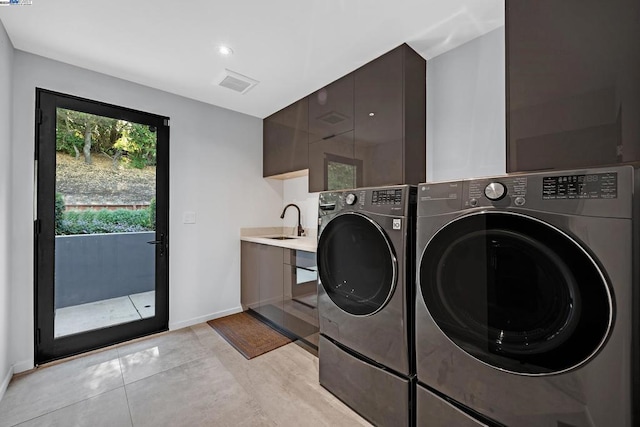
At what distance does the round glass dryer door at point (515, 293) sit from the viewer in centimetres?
91

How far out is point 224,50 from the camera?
2.03 m

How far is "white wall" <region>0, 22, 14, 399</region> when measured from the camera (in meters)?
1.78

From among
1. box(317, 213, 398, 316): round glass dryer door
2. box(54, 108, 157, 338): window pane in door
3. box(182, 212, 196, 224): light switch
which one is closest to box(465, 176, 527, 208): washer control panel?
box(317, 213, 398, 316): round glass dryer door

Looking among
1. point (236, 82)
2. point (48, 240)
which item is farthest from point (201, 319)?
point (236, 82)

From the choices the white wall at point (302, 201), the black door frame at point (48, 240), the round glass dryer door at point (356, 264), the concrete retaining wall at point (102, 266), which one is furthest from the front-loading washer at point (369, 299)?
the black door frame at point (48, 240)

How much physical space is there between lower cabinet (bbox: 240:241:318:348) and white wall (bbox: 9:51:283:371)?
28cm

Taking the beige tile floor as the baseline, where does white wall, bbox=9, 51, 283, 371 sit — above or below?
above

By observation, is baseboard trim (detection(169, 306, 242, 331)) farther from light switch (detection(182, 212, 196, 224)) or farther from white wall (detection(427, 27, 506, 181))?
white wall (detection(427, 27, 506, 181))

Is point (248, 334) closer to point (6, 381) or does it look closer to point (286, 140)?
point (6, 381)

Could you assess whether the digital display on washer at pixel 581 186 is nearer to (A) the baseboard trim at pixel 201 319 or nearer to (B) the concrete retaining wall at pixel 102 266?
(B) the concrete retaining wall at pixel 102 266

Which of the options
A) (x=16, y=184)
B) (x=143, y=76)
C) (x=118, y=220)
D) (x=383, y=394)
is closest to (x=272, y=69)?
(x=143, y=76)

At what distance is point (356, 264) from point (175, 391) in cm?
152

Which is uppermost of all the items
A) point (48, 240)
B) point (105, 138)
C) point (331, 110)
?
point (331, 110)

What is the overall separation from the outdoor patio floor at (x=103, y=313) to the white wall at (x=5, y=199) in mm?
322
